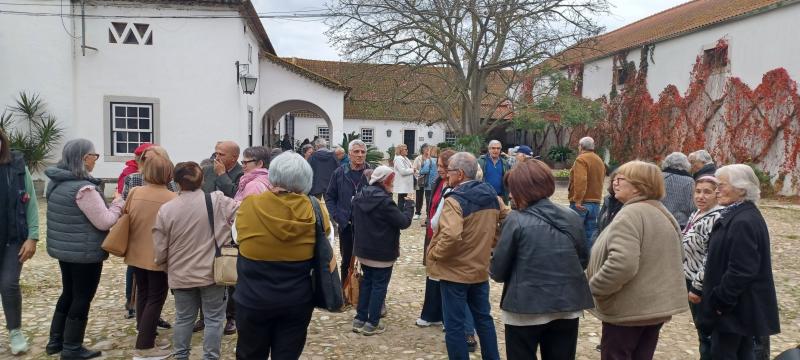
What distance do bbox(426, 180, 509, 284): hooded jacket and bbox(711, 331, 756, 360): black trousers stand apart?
1.46 m

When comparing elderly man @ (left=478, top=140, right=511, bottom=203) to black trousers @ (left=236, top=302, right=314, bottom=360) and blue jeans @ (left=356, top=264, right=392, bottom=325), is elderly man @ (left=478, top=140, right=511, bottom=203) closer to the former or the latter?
blue jeans @ (left=356, top=264, right=392, bottom=325)

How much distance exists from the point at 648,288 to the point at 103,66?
13736mm

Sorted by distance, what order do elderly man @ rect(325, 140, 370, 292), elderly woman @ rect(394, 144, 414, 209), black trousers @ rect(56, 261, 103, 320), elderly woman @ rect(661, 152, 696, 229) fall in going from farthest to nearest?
elderly woman @ rect(394, 144, 414, 209), elderly man @ rect(325, 140, 370, 292), elderly woman @ rect(661, 152, 696, 229), black trousers @ rect(56, 261, 103, 320)

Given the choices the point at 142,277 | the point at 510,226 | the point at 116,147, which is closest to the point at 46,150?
the point at 116,147

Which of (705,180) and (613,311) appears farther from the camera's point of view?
(705,180)

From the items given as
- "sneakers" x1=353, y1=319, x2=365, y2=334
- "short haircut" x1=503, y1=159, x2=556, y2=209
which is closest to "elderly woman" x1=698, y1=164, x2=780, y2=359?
"short haircut" x1=503, y1=159, x2=556, y2=209

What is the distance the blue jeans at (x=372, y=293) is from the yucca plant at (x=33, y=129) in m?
11.4

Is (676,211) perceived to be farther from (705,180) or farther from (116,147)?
(116,147)

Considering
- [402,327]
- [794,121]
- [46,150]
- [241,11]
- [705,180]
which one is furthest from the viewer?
[794,121]

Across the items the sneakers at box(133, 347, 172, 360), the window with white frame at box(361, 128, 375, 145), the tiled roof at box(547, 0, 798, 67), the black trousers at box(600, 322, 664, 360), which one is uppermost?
the tiled roof at box(547, 0, 798, 67)

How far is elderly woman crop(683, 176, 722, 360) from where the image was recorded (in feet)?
11.1

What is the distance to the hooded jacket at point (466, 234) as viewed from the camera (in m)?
3.58

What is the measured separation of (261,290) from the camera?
2.83 metres

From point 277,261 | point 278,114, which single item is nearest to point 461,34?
point 278,114
